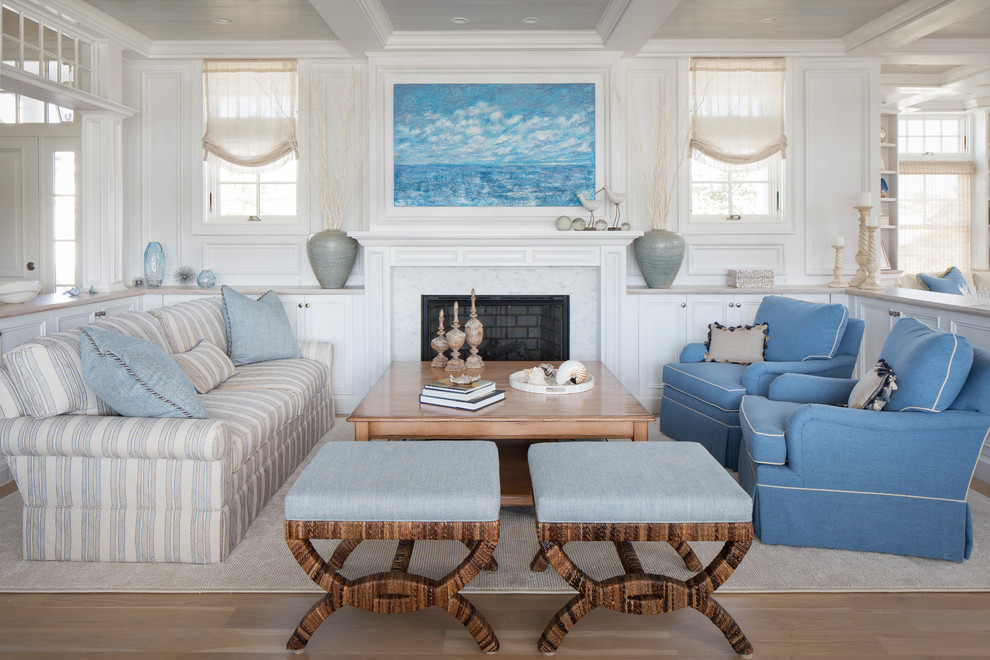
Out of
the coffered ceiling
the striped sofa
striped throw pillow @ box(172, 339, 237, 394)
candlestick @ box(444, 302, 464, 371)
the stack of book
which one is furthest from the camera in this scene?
the coffered ceiling

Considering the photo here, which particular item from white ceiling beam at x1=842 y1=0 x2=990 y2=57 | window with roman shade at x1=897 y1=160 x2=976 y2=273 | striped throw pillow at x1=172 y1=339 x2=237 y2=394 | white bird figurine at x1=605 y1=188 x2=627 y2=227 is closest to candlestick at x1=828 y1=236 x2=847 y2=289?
white ceiling beam at x1=842 y1=0 x2=990 y2=57

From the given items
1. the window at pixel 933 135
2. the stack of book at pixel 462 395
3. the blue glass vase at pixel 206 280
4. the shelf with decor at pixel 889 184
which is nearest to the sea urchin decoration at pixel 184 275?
the blue glass vase at pixel 206 280

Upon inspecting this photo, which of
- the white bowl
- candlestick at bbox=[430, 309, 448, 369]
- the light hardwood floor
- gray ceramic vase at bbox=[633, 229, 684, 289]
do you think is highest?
gray ceramic vase at bbox=[633, 229, 684, 289]

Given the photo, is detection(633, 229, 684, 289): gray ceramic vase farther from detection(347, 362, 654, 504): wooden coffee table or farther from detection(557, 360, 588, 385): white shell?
detection(347, 362, 654, 504): wooden coffee table

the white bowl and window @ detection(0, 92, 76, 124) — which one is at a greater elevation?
window @ detection(0, 92, 76, 124)

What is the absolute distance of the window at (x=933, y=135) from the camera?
26.2 ft

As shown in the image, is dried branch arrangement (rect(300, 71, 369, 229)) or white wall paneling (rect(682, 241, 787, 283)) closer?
dried branch arrangement (rect(300, 71, 369, 229))

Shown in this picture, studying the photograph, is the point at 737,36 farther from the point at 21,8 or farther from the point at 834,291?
the point at 21,8

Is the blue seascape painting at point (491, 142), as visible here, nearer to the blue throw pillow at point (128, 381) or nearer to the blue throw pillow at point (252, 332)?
the blue throw pillow at point (252, 332)

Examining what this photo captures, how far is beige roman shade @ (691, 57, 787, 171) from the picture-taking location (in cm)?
557

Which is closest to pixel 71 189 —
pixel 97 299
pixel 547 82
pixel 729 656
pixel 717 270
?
pixel 97 299

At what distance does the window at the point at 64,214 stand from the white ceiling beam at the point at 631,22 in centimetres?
469

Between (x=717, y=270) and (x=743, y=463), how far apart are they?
271 cm

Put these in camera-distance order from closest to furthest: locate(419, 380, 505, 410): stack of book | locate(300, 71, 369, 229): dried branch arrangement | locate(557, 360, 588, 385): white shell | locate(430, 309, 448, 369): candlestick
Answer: locate(419, 380, 505, 410): stack of book, locate(557, 360, 588, 385): white shell, locate(430, 309, 448, 369): candlestick, locate(300, 71, 369, 229): dried branch arrangement
